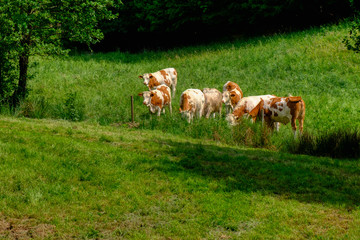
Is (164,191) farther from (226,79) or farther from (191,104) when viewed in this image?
(226,79)

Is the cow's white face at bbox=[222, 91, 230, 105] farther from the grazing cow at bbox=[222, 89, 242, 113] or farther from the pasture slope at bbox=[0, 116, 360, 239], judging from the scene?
the pasture slope at bbox=[0, 116, 360, 239]

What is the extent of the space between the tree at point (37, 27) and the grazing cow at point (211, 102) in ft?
16.4

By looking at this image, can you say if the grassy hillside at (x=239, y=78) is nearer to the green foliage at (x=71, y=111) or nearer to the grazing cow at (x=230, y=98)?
the green foliage at (x=71, y=111)

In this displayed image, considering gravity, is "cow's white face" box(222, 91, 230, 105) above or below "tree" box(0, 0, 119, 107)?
below

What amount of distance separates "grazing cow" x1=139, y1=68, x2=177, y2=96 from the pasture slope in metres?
9.91

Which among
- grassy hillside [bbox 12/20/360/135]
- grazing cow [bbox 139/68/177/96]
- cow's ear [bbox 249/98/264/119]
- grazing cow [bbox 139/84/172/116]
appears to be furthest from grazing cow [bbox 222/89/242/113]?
grazing cow [bbox 139/68/177/96]

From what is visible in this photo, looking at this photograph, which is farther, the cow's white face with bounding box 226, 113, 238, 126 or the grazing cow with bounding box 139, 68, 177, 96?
the grazing cow with bounding box 139, 68, 177, 96

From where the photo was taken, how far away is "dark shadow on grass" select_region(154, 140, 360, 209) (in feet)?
32.2

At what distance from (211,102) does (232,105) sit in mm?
955

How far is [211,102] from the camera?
61.2ft

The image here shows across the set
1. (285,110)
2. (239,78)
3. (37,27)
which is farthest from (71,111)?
(239,78)

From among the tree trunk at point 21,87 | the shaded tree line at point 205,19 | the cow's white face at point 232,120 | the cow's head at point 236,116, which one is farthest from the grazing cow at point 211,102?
the shaded tree line at point 205,19

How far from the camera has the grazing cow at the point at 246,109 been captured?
1630 centimetres

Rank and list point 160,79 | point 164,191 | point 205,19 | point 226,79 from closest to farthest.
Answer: point 164,191, point 160,79, point 226,79, point 205,19
